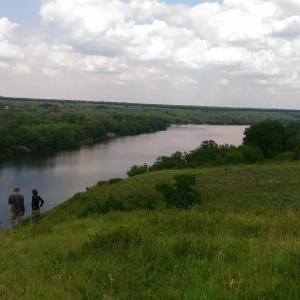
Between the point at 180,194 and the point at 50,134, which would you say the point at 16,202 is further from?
the point at 50,134

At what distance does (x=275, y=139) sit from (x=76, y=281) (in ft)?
160

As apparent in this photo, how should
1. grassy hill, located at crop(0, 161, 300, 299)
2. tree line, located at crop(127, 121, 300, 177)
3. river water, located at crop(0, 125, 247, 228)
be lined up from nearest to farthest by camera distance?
grassy hill, located at crop(0, 161, 300, 299)
river water, located at crop(0, 125, 247, 228)
tree line, located at crop(127, 121, 300, 177)

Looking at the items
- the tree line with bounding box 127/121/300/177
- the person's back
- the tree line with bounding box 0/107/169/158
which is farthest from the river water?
the person's back

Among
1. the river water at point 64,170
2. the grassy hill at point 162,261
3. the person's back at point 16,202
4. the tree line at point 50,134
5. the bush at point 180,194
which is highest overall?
the grassy hill at point 162,261

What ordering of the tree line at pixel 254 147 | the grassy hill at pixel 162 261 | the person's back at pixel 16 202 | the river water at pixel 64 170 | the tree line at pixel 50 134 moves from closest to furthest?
the grassy hill at pixel 162 261, the person's back at pixel 16 202, the river water at pixel 64 170, the tree line at pixel 254 147, the tree line at pixel 50 134

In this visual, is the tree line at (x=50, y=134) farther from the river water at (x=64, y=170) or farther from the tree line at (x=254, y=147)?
the tree line at (x=254, y=147)

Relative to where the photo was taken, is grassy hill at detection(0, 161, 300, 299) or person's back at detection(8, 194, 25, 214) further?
person's back at detection(8, 194, 25, 214)

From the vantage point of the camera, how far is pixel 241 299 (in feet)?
11.4

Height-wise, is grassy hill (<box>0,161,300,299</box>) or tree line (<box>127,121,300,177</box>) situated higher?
grassy hill (<box>0,161,300,299</box>)

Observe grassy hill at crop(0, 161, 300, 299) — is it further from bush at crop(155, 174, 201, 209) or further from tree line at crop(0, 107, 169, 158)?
tree line at crop(0, 107, 169, 158)

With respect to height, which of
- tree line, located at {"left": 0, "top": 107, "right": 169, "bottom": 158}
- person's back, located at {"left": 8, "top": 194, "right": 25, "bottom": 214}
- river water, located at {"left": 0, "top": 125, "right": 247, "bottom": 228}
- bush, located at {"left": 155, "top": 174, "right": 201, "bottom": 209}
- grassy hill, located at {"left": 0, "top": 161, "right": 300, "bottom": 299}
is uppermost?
grassy hill, located at {"left": 0, "top": 161, "right": 300, "bottom": 299}

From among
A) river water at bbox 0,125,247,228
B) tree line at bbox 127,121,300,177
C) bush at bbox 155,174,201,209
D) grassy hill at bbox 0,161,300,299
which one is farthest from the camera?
tree line at bbox 127,121,300,177

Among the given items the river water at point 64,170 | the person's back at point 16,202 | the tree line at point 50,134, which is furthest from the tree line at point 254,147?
the person's back at point 16,202

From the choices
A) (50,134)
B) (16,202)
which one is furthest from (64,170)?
(16,202)
